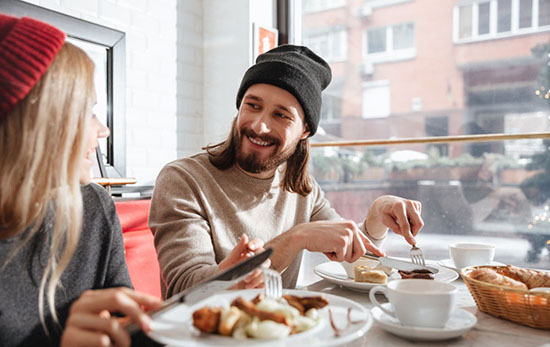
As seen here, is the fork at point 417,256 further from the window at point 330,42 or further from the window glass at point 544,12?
the window at point 330,42

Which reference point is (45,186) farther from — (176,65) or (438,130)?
(438,130)

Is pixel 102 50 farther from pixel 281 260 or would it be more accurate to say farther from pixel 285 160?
pixel 281 260

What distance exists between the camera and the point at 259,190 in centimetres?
152

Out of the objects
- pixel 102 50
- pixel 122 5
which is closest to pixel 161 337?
pixel 102 50

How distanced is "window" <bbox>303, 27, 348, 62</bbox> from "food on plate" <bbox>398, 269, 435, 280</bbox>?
197cm

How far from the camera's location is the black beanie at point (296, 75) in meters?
1.43

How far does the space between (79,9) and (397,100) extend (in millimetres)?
1714

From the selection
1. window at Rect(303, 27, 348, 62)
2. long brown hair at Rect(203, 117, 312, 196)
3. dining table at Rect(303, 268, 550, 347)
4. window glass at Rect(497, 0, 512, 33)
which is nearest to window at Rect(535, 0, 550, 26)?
window glass at Rect(497, 0, 512, 33)

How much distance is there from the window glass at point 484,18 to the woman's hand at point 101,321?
2.39 metres

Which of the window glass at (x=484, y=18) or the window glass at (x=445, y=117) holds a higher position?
the window glass at (x=484, y=18)

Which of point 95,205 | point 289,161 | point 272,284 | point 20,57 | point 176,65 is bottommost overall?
point 272,284

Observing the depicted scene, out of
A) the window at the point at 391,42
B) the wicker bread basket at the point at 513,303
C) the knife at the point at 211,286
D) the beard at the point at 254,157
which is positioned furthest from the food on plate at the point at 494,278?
the window at the point at 391,42

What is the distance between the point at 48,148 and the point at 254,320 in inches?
17.1

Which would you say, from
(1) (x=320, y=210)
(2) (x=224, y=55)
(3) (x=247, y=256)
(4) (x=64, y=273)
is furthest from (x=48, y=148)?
(2) (x=224, y=55)
